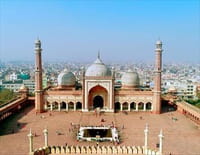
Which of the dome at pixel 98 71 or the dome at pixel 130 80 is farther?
the dome at pixel 130 80

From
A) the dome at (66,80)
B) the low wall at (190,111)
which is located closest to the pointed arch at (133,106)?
the low wall at (190,111)

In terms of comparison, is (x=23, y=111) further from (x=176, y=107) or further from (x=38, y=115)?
(x=176, y=107)

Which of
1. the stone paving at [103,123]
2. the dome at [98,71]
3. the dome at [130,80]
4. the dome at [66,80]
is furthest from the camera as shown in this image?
the dome at [66,80]

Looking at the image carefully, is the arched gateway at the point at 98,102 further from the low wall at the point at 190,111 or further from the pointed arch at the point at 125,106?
the low wall at the point at 190,111

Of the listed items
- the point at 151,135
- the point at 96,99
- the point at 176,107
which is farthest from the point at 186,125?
the point at 96,99

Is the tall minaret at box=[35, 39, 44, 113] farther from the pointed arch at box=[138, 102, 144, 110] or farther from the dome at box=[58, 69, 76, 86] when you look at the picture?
the pointed arch at box=[138, 102, 144, 110]

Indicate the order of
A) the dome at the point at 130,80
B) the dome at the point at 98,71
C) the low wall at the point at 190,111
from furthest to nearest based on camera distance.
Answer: the dome at the point at 130,80 < the dome at the point at 98,71 < the low wall at the point at 190,111

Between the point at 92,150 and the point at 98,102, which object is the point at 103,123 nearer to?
the point at 98,102

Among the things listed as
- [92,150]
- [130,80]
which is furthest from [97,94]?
[92,150]
